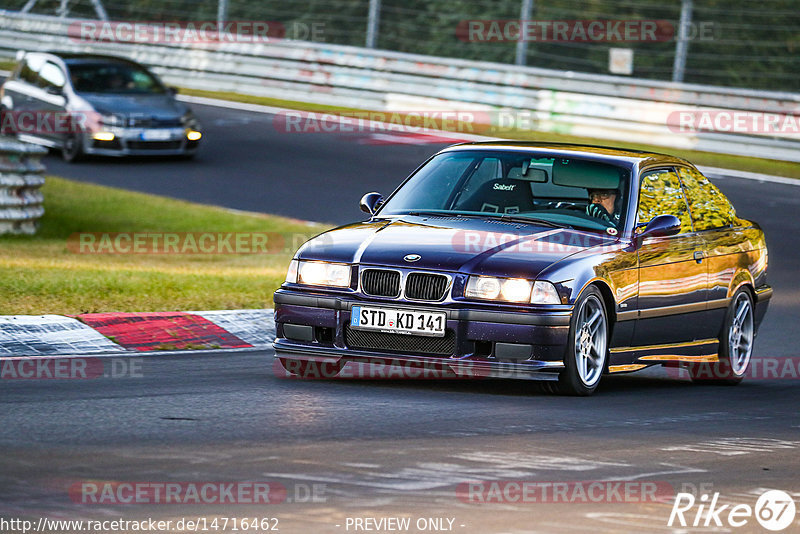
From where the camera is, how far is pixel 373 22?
28938 millimetres

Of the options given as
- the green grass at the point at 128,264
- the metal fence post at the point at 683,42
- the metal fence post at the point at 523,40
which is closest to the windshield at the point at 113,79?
the green grass at the point at 128,264

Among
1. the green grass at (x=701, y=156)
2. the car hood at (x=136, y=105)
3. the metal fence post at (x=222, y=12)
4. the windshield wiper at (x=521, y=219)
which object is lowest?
the green grass at (x=701, y=156)

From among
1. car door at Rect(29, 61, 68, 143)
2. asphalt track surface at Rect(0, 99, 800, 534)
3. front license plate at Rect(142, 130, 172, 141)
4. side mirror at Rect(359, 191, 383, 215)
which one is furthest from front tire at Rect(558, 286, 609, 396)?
car door at Rect(29, 61, 68, 143)

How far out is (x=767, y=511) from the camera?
241 inches

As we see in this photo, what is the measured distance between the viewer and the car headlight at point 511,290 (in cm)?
856

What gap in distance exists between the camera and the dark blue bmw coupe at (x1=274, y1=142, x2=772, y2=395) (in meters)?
8.58

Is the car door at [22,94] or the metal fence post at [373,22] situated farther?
the metal fence post at [373,22]

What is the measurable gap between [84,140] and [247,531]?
18.1m

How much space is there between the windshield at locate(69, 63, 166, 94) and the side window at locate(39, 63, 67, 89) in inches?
6.6

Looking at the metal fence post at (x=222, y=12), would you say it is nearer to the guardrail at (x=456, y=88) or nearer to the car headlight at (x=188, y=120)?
the guardrail at (x=456, y=88)
